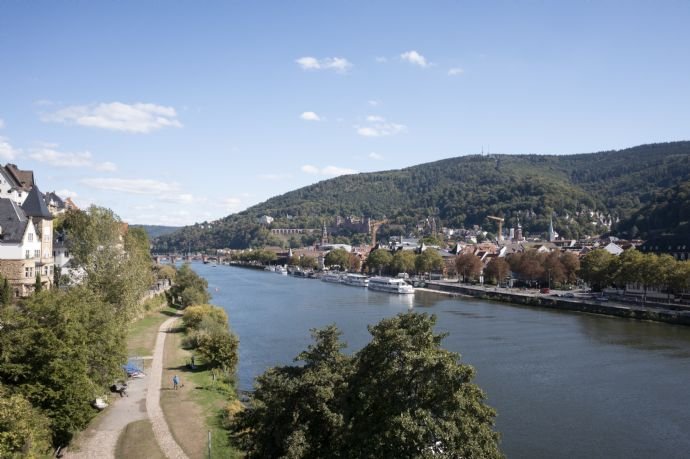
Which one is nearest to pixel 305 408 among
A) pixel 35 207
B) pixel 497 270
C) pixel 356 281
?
pixel 35 207

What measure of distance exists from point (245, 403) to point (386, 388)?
14461 mm

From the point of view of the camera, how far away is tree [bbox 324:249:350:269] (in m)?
133

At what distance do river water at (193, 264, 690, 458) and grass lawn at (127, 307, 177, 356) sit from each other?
18.3 ft

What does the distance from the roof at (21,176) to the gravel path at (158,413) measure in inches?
899

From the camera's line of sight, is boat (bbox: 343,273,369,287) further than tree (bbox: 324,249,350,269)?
No

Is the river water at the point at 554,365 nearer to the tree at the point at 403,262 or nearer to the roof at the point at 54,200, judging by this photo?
the roof at the point at 54,200

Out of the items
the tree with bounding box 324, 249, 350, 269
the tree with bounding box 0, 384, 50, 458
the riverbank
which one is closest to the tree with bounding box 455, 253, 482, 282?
the riverbank

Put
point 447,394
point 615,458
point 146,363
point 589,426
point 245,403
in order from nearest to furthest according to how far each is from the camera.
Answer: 1. point 447,394
2. point 615,458
3. point 589,426
4. point 245,403
5. point 146,363

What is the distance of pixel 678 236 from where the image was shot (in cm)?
7938

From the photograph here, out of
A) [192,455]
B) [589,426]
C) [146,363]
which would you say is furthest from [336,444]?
[146,363]

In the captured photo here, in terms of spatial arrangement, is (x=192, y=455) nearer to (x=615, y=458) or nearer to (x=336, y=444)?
(x=336, y=444)

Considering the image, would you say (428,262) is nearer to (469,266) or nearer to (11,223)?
(469,266)

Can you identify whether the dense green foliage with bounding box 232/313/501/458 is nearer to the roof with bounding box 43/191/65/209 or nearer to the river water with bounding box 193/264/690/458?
the river water with bounding box 193/264/690/458

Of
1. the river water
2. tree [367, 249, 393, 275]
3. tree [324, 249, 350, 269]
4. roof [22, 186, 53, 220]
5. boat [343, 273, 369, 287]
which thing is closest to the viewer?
the river water
